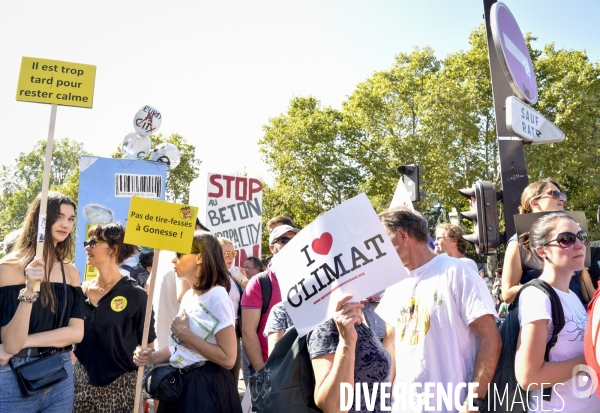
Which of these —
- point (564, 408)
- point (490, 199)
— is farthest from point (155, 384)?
point (490, 199)

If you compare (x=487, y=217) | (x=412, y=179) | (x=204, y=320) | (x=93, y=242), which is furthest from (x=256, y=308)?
(x=412, y=179)

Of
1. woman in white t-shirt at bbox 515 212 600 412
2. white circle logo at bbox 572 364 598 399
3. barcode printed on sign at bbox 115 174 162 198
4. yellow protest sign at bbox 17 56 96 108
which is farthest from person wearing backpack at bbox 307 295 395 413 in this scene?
barcode printed on sign at bbox 115 174 162 198

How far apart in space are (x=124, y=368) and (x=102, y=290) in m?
0.59

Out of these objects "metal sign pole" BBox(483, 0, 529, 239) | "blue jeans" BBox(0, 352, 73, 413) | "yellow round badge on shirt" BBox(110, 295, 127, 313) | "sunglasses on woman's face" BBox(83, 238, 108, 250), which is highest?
"metal sign pole" BBox(483, 0, 529, 239)

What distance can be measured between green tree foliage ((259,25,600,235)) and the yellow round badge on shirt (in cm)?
2327

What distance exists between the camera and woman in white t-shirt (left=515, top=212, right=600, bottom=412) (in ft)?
8.51

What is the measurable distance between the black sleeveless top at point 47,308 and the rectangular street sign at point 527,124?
132 inches

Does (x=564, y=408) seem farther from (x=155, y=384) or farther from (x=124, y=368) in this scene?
(x=124, y=368)

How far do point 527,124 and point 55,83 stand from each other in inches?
140

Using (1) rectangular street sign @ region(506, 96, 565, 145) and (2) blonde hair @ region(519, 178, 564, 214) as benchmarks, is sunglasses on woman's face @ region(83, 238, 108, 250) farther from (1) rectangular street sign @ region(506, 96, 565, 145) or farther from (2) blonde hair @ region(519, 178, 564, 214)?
(1) rectangular street sign @ region(506, 96, 565, 145)

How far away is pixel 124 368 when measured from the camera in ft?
12.8

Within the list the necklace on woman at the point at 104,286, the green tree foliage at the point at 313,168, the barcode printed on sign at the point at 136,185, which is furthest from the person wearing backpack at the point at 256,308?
the green tree foliage at the point at 313,168

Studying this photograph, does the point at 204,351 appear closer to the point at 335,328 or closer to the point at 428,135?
the point at 335,328

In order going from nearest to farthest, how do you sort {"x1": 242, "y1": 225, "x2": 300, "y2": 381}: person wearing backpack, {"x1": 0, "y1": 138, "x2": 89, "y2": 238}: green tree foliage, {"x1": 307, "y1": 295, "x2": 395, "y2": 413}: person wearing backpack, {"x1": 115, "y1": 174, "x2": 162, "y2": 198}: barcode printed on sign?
{"x1": 307, "y1": 295, "x2": 395, "y2": 413}: person wearing backpack, {"x1": 242, "y1": 225, "x2": 300, "y2": 381}: person wearing backpack, {"x1": 115, "y1": 174, "x2": 162, "y2": 198}: barcode printed on sign, {"x1": 0, "y1": 138, "x2": 89, "y2": 238}: green tree foliage
